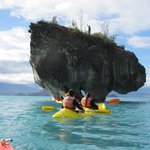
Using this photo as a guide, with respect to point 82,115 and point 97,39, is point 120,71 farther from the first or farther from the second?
point 82,115

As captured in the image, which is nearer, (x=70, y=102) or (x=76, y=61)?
(x=70, y=102)

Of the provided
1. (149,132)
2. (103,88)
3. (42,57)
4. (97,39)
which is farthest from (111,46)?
(149,132)

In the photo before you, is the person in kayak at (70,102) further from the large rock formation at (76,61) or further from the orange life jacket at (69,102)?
the large rock formation at (76,61)

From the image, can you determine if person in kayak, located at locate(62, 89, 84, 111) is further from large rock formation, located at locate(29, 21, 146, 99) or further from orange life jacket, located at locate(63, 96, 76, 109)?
large rock formation, located at locate(29, 21, 146, 99)

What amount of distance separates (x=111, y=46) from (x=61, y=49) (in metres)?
10.3

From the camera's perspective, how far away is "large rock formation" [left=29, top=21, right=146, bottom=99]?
6256 cm

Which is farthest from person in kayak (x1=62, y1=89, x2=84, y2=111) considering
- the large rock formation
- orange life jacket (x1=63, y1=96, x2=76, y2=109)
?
the large rock formation

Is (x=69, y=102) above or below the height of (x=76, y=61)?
below

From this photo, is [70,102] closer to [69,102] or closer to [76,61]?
[69,102]

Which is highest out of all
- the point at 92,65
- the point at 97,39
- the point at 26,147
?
the point at 97,39

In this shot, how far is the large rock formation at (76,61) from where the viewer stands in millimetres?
62562

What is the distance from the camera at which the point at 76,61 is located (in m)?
63.1

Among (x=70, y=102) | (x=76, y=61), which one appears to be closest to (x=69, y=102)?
(x=70, y=102)

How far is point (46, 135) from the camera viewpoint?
18203 millimetres
